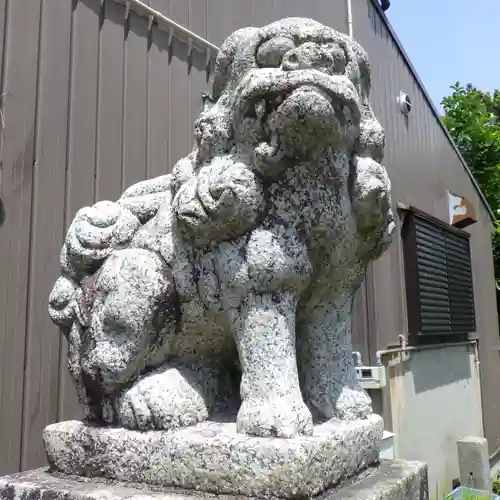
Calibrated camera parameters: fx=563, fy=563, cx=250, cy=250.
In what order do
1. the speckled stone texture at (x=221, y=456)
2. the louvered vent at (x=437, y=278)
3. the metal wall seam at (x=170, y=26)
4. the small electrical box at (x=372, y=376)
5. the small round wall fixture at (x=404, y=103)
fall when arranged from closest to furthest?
the speckled stone texture at (x=221, y=456)
the metal wall seam at (x=170, y=26)
the small electrical box at (x=372, y=376)
the louvered vent at (x=437, y=278)
the small round wall fixture at (x=404, y=103)

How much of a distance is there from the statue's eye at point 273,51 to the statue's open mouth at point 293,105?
0.05m

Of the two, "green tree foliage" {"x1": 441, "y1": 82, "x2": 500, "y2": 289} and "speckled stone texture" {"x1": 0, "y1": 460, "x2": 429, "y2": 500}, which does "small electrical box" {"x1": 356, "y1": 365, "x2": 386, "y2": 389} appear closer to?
"speckled stone texture" {"x1": 0, "y1": 460, "x2": 429, "y2": 500}

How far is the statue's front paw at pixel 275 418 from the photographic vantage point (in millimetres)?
1133

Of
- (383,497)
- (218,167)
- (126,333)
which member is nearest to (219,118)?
(218,167)

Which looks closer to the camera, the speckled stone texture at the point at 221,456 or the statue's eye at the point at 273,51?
the speckled stone texture at the point at 221,456

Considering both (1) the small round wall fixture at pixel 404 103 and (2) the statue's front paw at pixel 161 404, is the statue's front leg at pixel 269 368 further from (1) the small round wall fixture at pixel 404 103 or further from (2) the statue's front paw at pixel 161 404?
(1) the small round wall fixture at pixel 404 103

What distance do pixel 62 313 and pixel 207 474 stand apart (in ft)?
1.96

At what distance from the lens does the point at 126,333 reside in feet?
4.40

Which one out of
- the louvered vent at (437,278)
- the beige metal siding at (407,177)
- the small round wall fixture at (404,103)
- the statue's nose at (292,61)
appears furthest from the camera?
the small round wall fixture at (404,103)

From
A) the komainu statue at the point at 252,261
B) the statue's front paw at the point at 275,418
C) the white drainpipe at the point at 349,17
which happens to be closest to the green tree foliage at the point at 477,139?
the white drainpipe at the point at 349,17

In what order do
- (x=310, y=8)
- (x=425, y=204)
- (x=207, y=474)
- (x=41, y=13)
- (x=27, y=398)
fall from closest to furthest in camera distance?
(x=207, y=474)
(x=27, y=398)
(x=41, y=13)
(x=310, y=8)
(x=425, y=204)

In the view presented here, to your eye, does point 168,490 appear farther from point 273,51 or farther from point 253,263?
point 273,51

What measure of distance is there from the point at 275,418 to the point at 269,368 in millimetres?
109

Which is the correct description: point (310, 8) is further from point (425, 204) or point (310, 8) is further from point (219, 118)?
point (219, 118)
